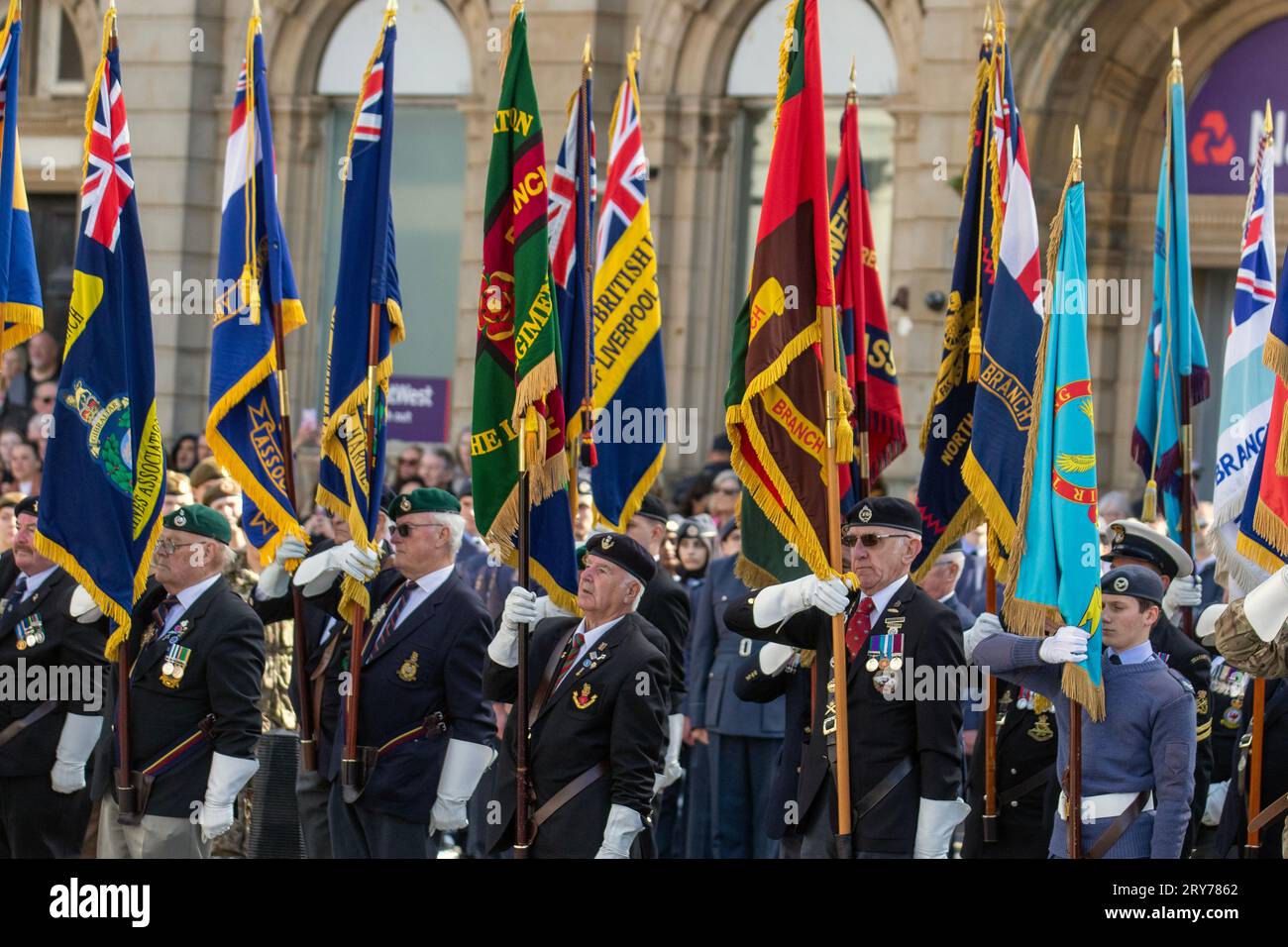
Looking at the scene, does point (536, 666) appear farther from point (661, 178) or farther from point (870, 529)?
point (661, 178)

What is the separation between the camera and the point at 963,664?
7.39 meters

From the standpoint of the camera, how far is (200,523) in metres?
8.52

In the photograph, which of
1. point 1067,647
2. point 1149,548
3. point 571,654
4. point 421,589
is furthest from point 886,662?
point 421,589

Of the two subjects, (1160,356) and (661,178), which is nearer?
(1160,356)

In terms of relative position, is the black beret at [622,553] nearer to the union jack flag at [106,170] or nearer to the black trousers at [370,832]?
the black trousers at [370,832]

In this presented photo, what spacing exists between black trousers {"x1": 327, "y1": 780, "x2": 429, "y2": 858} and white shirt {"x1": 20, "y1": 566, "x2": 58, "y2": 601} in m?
1.60

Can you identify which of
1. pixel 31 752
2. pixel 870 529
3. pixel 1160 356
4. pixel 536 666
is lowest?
pixel 31 752

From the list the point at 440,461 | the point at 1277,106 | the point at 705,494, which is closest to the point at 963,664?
the point at 705,494

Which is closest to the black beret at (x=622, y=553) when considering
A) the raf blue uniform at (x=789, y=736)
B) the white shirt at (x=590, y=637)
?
the white shirt at (x=590, y=637)

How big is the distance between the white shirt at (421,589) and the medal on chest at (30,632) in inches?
62.1

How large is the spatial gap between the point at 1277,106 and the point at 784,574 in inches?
360

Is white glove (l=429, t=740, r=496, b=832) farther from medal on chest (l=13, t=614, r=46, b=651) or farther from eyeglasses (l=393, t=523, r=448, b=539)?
medal on chest (l=13, t=614, r=46, b=651)

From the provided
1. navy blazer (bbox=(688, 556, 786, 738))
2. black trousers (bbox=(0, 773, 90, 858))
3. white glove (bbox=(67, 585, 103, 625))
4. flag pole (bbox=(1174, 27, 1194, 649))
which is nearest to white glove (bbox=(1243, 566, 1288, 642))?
flag pole (bbox=(1174, 27, 1194, 649))

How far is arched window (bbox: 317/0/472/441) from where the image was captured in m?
18.5
